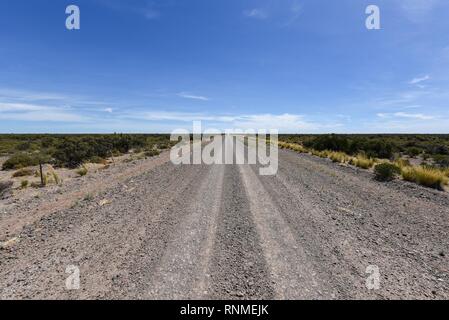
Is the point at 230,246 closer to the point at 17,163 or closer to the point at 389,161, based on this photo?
the point at 17,163

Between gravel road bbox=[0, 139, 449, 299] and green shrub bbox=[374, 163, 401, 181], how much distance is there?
3104mm

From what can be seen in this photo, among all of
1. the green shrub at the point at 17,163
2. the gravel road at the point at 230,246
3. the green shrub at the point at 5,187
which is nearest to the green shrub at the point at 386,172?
the gravel road at the point at 230,246

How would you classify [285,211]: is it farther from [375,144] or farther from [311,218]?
[375,144]

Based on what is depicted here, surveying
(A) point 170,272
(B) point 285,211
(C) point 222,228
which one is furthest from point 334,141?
(A) point 170,272

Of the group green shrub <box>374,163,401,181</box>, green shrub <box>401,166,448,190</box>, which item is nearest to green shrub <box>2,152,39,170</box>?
green shrub <box>374,163,401,181</box>

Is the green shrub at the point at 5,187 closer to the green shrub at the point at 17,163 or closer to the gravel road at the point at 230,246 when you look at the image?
the gravel road at the point at 230,246

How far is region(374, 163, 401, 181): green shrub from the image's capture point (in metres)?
12.0

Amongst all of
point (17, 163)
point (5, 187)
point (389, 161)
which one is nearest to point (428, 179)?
point (389, 161)

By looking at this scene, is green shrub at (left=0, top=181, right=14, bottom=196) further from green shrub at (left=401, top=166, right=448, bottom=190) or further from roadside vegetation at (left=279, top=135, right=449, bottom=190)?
green shrub at (left=401, top=166, right=448, bottom=190)

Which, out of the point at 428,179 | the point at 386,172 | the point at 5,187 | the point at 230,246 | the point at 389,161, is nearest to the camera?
the point at 230,246

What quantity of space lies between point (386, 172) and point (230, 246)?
10533mm

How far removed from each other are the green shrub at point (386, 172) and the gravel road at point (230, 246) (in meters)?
3.10

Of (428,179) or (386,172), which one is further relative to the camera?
(386,172)

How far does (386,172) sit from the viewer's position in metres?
12.1
